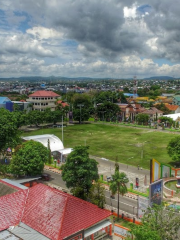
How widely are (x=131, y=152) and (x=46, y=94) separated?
58.1 m

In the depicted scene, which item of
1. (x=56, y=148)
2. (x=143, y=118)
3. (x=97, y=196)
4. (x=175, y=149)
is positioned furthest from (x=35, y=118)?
(x=97, y=196)

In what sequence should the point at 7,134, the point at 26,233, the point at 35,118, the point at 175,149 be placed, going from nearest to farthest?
the point at 26,233 < the point at 175,149 < the point at 7,134 < the point at 35,118

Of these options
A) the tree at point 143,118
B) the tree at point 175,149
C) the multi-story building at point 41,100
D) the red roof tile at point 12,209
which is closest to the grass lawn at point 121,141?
the tree at point 175,149

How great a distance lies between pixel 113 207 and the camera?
29.6 metres

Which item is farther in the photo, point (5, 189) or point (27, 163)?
point (27, 163)

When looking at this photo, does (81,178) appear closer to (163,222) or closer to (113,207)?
(113,207)

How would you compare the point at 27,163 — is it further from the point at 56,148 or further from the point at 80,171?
the point at 56,148

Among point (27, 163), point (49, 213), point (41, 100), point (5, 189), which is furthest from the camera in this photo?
point (41, 100)

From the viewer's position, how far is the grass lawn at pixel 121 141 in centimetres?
5025

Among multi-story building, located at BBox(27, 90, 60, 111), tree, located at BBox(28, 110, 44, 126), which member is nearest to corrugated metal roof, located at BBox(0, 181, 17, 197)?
tree, located at BBox(28, 110, 44, 126)

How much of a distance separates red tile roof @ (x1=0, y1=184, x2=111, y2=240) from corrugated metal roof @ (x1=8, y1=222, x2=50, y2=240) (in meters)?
0.25

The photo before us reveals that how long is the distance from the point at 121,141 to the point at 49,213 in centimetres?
4352

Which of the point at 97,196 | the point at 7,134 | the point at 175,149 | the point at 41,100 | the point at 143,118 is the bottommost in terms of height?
the point at 143,118

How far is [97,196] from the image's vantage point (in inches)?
1048
